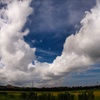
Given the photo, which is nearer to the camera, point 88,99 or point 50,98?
point 88,99

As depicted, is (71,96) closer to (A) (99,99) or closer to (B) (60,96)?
(B) (60,96)

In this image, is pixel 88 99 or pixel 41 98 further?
pixel 41 98

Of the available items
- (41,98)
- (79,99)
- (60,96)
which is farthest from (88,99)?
(41,98)

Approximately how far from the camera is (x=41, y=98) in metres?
139

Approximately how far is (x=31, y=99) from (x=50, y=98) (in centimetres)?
1059

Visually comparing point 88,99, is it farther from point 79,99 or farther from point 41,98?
point 41,98

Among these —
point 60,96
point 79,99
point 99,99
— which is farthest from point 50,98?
point 99,99

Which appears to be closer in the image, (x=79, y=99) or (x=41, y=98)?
(x=79, y=99)

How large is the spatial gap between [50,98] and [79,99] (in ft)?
54.3

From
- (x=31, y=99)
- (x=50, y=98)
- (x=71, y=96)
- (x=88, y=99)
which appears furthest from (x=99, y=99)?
(x=31, y=99)

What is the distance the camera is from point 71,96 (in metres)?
135

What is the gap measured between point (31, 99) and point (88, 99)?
30722mm

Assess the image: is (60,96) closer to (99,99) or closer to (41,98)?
(41,98)

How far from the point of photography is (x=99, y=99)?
124188mm
